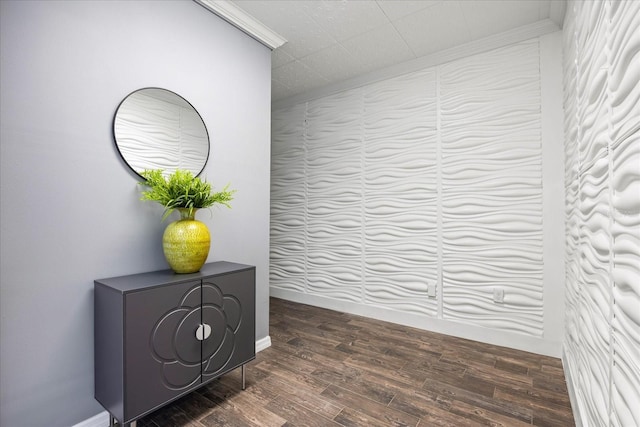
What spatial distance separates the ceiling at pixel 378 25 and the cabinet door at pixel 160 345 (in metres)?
2.07

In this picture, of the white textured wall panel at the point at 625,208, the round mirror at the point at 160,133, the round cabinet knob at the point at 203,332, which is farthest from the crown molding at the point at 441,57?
the round cabinet knob at the point at 203,332

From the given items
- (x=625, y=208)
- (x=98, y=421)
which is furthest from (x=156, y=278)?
(x=625, y=208)

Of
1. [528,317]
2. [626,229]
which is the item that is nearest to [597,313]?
[626,229]

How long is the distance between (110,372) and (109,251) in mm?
604

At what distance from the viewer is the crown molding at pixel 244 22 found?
2121mm

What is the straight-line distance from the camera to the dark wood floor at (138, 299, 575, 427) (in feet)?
5.34

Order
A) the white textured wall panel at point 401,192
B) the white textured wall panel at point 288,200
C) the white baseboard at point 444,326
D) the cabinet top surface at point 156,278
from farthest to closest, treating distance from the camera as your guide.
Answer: the white textured wall panel at point 288,200 < the white textured wall panel at point 401,192 < the white baseboard at point 444,326 < the cabinet top surface at point 156,278

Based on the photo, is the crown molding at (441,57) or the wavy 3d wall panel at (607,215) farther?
the crown molding at (441,57)

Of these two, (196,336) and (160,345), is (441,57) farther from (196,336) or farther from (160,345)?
(160,345)

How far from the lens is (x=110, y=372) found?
1421 mm

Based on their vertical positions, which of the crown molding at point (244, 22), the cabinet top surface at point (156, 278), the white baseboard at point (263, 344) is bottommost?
the white baseboard at point (263, 344)

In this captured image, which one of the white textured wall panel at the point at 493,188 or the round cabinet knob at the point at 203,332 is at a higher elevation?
the white textured wall panel at the point at 493,188

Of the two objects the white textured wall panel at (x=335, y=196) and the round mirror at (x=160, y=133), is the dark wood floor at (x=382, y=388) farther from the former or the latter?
the round mirror at (x=160, y=133)

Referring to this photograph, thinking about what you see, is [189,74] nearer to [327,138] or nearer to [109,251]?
[109,251]
